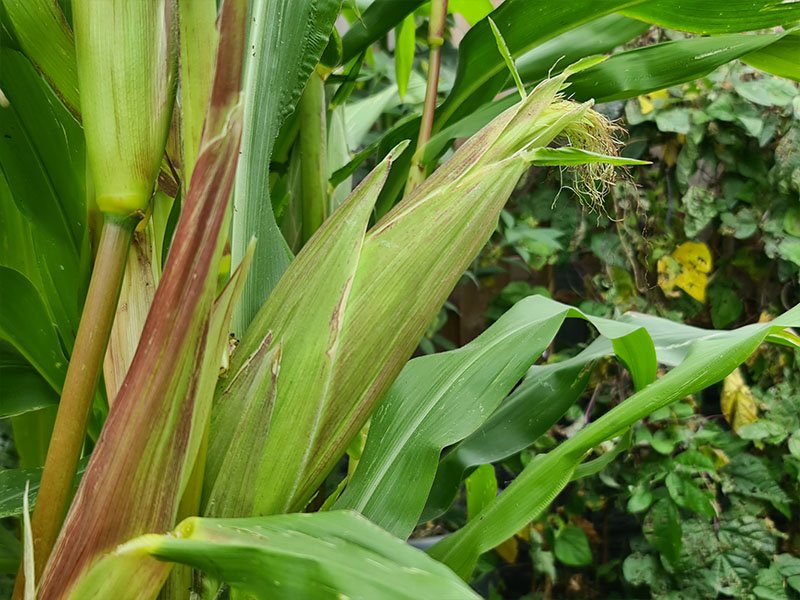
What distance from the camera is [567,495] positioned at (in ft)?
3.84

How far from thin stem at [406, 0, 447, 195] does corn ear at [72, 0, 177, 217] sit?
0.22 meters

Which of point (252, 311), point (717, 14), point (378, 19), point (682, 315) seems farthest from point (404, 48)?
point (682, 315)

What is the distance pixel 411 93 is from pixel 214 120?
2.93 feet

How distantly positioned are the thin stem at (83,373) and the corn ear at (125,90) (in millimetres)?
14

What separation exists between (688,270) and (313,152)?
31.7 inches

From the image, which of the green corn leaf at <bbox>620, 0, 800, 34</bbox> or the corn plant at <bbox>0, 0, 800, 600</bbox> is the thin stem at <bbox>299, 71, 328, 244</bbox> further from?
the green corn leaf at <bbox>620, 0, 800, 34</bbox>

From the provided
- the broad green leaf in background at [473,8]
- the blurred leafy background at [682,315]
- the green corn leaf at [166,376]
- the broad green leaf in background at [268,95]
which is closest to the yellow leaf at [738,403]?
the blurred leafy background at [682,315]

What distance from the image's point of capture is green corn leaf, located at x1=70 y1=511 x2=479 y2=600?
19 cm

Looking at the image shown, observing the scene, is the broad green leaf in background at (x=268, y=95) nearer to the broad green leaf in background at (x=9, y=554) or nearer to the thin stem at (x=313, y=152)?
the thin stem at (x=313, y=152)

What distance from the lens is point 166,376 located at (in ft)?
0.73

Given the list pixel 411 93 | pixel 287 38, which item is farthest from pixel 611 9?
pixel 411 93

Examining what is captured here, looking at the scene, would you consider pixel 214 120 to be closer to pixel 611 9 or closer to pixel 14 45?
pixel 14 45

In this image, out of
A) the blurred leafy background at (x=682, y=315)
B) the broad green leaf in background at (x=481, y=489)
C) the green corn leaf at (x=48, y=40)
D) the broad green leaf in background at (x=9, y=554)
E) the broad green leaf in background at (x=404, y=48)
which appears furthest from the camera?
the blurred leafy background at (x=682, y=315)

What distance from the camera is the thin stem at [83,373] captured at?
26 centimetres
